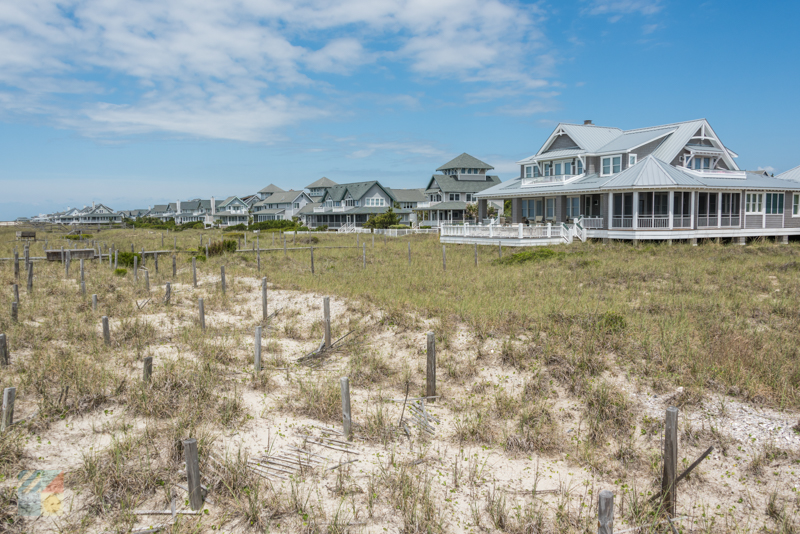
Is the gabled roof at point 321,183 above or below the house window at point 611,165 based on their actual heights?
above

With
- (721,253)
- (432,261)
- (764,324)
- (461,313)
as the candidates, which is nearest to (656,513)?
(461,313)

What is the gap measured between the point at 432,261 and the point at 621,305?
13.8 meters

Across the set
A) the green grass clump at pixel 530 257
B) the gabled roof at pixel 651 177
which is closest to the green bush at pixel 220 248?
the green grass clump at pixel 530 257

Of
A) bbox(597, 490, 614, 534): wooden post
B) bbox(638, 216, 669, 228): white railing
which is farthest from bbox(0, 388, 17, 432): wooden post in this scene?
bbox(638, 216, 669, 228): white railing

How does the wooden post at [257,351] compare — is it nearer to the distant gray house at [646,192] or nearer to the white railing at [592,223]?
the distant gray house at [646,192]

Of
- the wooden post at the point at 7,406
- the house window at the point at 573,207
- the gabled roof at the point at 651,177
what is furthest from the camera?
the house window at the point at 573,207

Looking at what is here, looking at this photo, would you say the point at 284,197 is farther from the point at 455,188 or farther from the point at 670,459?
the point at 670,459

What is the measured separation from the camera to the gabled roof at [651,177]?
30.8 m

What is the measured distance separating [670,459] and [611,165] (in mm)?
34117

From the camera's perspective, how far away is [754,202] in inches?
1405

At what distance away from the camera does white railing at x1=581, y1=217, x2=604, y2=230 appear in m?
34.4

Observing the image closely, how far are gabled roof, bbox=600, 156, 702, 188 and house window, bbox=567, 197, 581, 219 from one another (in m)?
4.34

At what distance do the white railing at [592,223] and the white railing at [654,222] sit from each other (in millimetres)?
2568

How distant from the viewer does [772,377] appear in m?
9.15
